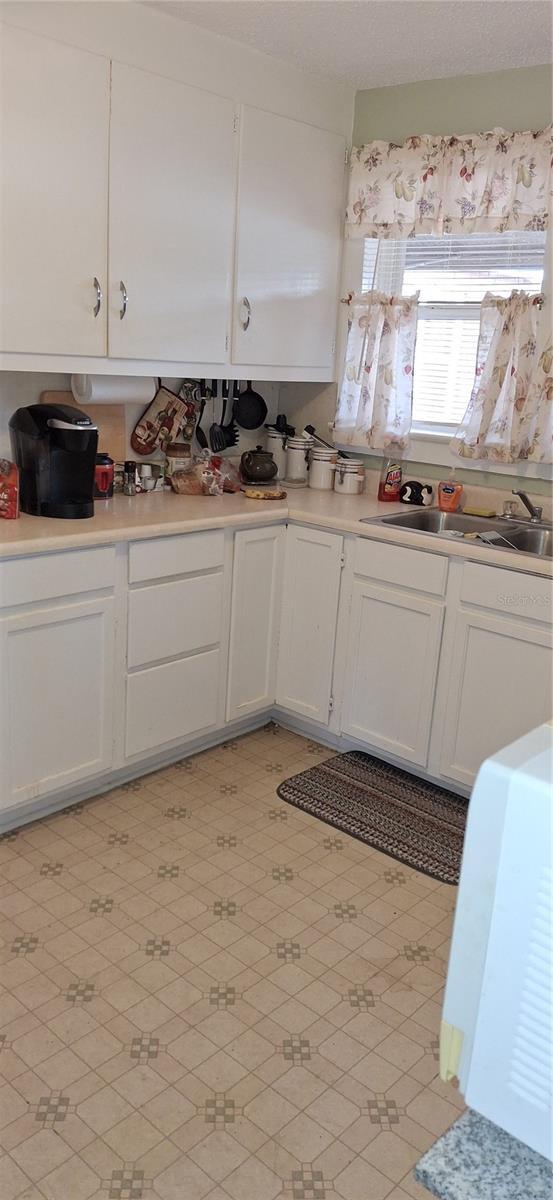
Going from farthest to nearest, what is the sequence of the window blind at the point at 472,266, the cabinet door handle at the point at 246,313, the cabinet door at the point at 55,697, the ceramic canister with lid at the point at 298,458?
the ceramic canister with lid at the point at 298,458
the cabinet door handle at the point at 246,313
the window blind at the point at 472,266
the cabinet door at the point at 55,697

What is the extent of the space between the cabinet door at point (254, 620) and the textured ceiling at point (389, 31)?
1.55 meters

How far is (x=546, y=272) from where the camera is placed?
9.89ft

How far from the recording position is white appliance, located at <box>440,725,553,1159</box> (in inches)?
27.9

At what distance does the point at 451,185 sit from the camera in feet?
10.4

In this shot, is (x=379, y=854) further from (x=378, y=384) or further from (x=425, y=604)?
(x=378, y=384)

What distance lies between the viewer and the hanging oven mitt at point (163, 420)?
11.1 feet

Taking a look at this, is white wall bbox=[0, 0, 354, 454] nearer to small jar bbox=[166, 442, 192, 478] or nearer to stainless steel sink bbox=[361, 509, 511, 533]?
small jar bbox=[166, 442, 192, 478]

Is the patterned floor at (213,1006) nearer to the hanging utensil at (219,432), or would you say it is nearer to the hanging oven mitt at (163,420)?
the hanging oven mitt at (163,420)

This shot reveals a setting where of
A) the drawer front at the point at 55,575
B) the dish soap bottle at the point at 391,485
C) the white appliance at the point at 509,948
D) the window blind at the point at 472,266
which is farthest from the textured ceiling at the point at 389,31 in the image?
the white appliance at the point at 509,948

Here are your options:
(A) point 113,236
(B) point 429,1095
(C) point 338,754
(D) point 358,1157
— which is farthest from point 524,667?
(A) point 113,236

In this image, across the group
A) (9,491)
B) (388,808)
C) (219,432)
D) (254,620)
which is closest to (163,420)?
(219,432)

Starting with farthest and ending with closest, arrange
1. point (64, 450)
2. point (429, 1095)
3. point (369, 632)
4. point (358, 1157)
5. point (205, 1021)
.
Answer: point (369, 632) → point (64, 450) → point (205, 1021) → point (429, 1095) → point (358, 1157)

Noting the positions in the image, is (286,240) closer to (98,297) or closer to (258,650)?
(98,297)

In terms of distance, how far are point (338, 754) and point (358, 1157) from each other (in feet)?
5.52
